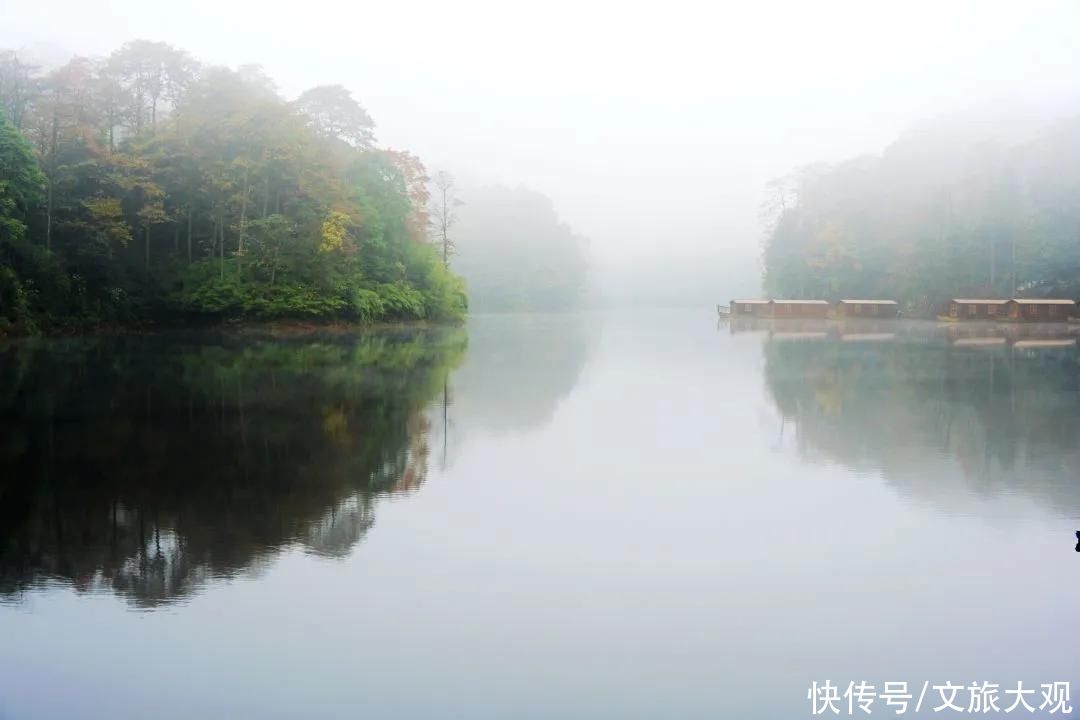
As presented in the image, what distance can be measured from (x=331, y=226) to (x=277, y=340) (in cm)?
1052

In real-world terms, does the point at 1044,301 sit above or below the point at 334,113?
below

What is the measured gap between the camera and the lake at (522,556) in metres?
4.84

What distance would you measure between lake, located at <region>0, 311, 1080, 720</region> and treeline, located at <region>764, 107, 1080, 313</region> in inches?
2190

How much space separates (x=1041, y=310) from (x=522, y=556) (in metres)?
61.0

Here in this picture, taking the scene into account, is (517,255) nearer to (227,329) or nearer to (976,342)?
(227,329)

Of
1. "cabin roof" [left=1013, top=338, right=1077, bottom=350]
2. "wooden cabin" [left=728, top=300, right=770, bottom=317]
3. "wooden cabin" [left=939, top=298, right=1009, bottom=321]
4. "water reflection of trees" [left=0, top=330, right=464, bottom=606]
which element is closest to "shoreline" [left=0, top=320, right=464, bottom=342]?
"water reflection of trees" [left=0, top=330, right=464, bottom=606]

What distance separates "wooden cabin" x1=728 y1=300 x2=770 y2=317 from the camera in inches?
2771

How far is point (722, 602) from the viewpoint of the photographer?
232 inches

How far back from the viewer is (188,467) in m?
9.91

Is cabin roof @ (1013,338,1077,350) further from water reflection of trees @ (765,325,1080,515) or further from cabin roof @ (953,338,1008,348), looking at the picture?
water reflection of trees @ (765,325,1080,515)

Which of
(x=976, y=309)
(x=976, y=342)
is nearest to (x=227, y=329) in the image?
(x=976, y=342)

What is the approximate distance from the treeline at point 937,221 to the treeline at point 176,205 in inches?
1628

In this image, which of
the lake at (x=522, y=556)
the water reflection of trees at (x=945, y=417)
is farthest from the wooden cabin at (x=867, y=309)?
the lake at (x=522, y=556)

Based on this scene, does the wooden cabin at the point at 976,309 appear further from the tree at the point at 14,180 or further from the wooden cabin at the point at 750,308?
the tree at the point at 14,180
